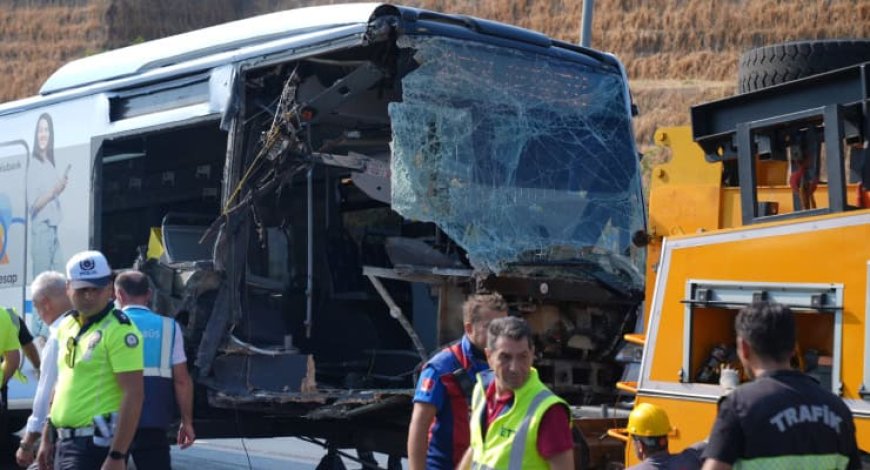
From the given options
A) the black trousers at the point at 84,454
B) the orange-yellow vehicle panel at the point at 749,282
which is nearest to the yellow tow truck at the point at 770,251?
the orange-yellow vehicle panel at the point at 749,282

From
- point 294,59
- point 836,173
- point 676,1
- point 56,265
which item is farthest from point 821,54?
point 676,1

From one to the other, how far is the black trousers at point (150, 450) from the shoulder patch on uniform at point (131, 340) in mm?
713

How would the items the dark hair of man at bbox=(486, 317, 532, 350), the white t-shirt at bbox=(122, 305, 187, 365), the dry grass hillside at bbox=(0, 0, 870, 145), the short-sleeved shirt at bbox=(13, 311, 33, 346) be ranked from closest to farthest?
the dark hair of man at bbox=(486, 317, 532, 350) < the white t-shirt at bbox=(122, 305, 187, 365) < the short-sleeved shirt at bbox=(13, 311, 33, 346) < the dry grass hillside at bbox=(0, 0, 870, 145)

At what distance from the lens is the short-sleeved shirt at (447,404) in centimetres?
588

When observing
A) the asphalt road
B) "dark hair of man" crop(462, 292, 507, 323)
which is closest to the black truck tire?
"dark hair of man" crop(462, 292, 507, 323)

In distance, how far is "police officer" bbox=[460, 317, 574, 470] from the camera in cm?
506

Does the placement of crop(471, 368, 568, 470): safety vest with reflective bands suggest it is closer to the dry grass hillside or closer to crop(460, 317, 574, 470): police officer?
crop(460, 317, 574, 470): police officer

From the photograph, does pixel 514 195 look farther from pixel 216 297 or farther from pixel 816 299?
pixel 816 299

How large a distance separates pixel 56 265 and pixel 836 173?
593 cm

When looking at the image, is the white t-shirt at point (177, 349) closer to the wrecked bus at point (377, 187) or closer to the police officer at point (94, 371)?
the police officer at point (94, 371)

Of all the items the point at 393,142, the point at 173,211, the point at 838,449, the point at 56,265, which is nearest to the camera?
the point at 838,449

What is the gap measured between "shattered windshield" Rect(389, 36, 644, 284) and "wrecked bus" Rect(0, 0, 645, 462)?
0.5 inches

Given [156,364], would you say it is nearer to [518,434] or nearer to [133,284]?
[133,284]

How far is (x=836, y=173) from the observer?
6121 mm
